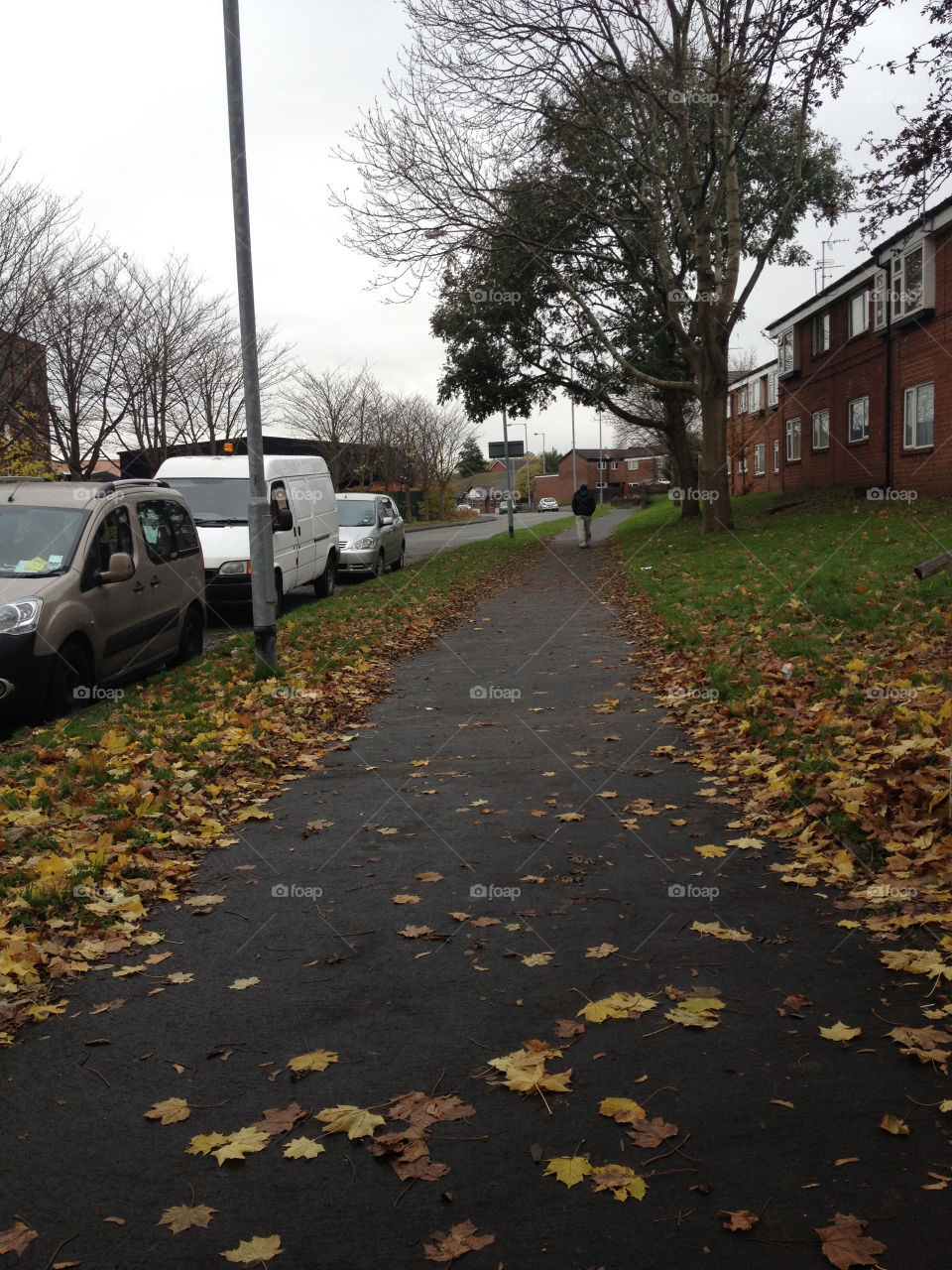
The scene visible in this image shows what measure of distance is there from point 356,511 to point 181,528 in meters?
9.92

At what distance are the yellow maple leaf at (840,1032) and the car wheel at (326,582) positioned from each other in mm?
15018

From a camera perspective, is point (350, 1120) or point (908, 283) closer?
point (350, 1120)

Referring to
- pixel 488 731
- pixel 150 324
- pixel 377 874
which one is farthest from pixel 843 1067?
pixel 150 324

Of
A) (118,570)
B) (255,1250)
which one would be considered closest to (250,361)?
(118,570)

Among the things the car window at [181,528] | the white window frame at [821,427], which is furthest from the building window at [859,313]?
the car window at [181,528]

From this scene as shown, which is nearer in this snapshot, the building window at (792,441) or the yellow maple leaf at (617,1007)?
the yellow maple leaf at (617,1007)

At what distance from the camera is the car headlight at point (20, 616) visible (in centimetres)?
827

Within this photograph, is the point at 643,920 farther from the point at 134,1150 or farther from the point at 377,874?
the point at 134,1150

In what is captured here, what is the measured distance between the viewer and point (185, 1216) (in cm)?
281

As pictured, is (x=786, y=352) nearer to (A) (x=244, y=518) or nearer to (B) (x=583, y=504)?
(B) (x=583, y=504)

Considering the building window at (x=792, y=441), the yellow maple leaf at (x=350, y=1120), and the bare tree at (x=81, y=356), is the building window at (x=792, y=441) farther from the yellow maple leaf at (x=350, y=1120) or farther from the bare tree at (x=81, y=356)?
the yellow maple leaf at (x=350, y=1120)

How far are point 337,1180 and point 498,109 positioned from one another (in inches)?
819

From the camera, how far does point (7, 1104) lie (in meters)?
3.38

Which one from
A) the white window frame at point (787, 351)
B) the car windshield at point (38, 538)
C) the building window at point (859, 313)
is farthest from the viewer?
the white window frame at point (787, 351)
